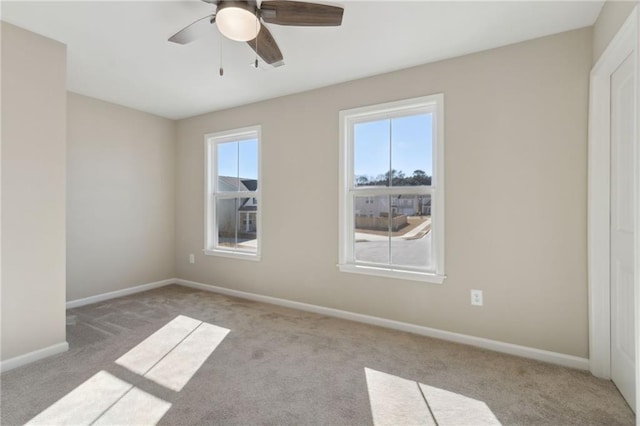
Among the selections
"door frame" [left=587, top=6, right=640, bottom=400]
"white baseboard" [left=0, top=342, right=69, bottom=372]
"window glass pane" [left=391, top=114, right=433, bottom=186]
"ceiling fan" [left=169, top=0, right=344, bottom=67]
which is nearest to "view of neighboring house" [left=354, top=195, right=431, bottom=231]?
"window glass pane" [left=391, top=114, right=433, bottom=186]

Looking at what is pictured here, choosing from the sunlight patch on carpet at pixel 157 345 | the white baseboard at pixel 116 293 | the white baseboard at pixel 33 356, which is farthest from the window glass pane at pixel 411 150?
the white baseboard at pixel 116 293

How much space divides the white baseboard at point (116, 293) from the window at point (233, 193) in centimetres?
86

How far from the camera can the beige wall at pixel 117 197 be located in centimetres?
356

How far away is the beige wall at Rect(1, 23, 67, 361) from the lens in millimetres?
2189

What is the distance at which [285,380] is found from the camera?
6.77ft

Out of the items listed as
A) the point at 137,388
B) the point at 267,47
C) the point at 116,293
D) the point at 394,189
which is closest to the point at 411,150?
the point at 394,189

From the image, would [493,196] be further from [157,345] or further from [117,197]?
[117,197]

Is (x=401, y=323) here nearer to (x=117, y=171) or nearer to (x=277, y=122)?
(x=277, y=122)

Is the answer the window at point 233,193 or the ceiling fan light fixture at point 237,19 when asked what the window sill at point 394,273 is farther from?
the ceiling fan light fixture at point 237,19

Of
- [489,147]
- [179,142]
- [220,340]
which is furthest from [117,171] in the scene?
[489,147]

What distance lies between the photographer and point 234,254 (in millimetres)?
4027

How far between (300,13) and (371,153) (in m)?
1.65

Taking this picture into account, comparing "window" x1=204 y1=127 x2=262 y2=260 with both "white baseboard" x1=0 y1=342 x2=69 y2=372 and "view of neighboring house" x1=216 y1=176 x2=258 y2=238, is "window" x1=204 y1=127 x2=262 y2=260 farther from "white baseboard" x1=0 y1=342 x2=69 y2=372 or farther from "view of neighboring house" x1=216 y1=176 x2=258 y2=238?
"white baseboard" x1=0 y1=342 x2=69 y2=372

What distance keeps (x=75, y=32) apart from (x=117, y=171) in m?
1.98
